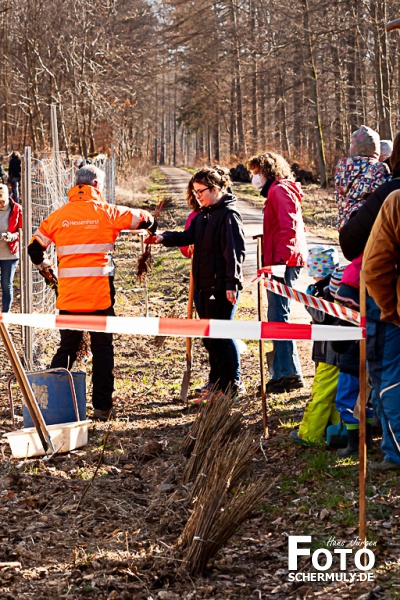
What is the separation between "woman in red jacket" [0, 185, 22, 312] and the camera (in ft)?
34.1

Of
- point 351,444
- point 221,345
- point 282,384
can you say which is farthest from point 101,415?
point 351,444

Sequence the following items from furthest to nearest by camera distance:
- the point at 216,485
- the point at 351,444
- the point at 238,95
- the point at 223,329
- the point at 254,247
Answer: the point at 238,95
the point at 254,247
the point at 351,444
the point at 223,329
the point at 216,485

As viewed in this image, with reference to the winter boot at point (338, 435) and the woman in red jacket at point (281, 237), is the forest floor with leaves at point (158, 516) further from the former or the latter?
the woman in red jacket at point (281, 237)

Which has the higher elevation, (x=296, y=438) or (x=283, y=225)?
(x=283, y=225)

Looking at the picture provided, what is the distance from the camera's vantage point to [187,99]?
5834cm

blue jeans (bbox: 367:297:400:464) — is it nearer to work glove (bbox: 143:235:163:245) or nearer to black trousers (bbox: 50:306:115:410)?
work glove (bbox: 143:235:163:245)

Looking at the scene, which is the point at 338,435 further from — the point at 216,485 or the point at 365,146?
the point at 365,146

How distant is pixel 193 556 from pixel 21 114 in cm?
4102

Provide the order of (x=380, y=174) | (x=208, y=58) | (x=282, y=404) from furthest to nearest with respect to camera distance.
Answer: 1. (x=208, y=58)
2. (x=282, y=404)
3. (x=380, y=174)

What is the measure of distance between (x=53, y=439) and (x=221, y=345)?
1838 millimetres

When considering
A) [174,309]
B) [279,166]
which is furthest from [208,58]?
[279,166]

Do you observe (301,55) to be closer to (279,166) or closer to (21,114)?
(21,114)

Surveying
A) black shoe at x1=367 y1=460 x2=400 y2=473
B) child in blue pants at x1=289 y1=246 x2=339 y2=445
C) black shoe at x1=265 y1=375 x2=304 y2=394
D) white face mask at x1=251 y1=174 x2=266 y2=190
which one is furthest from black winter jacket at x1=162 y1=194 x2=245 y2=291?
black shoe at x1=367 y1=460 x2=400 y2=473

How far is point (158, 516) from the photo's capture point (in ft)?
15.2
